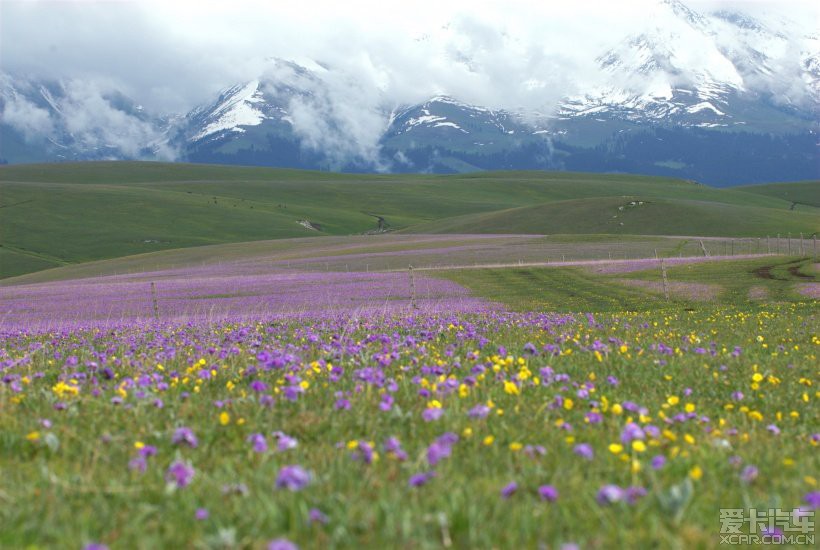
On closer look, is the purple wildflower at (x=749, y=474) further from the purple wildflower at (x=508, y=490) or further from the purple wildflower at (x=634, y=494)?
the purple wildflower at (x=508, y=490)

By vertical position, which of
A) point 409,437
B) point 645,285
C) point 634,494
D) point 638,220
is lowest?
point 645,285

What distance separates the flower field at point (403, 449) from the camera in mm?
4051

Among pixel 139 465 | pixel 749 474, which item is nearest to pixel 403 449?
pixel 139 465

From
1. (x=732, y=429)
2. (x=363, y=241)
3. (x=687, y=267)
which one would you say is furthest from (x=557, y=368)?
(x=363, y=241)

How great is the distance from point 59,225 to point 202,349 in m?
197

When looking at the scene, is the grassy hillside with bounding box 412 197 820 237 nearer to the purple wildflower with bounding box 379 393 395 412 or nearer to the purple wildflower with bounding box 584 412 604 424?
the purple wildflower with bounding box 584 412 604 424

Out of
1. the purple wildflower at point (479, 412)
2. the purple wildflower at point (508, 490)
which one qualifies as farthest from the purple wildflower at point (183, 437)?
the purple wildflower at point (508, 490)

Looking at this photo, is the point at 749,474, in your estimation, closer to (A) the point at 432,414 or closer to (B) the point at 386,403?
(A) the point at 432,414

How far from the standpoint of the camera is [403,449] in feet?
18.8

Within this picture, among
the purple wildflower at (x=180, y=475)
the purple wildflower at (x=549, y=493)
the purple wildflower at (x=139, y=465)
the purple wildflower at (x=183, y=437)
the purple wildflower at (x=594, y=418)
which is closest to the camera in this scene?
the purple wildflower at (x=549, y=493)

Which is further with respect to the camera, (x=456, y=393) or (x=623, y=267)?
(x=623, y=267)

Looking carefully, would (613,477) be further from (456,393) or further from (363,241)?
(363,241)

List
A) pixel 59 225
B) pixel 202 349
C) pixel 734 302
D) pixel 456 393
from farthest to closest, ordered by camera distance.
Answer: pixel 59 225, pixel 734 302, pixel 202 349, pixel 456 393

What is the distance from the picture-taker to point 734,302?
36.3m
